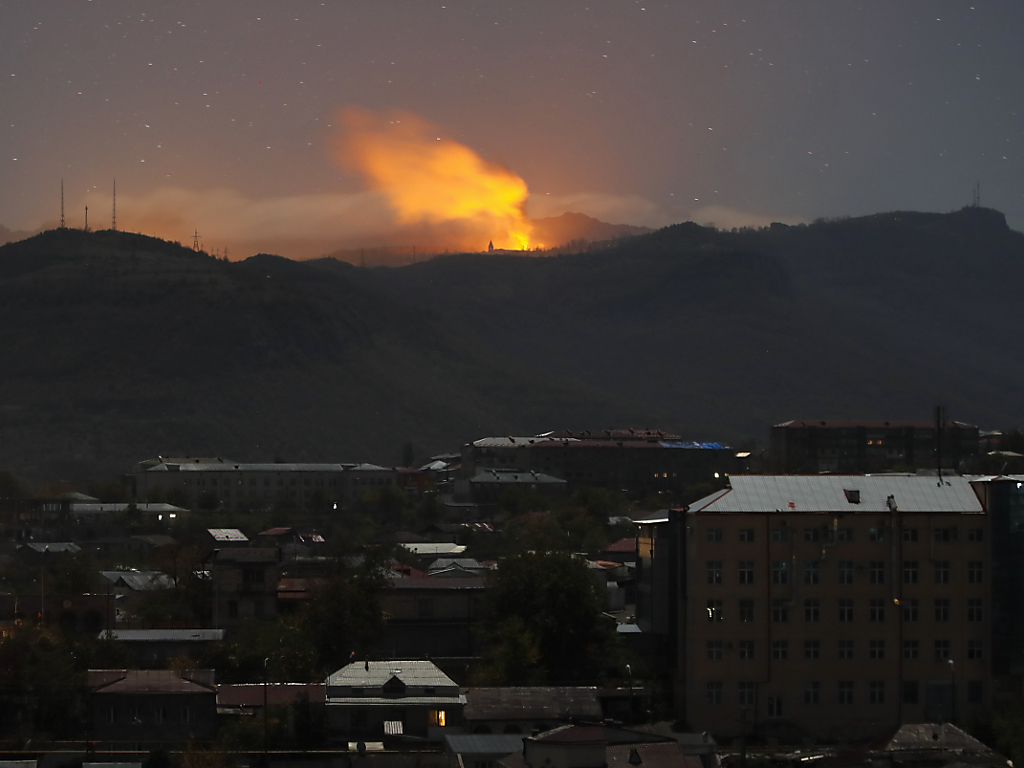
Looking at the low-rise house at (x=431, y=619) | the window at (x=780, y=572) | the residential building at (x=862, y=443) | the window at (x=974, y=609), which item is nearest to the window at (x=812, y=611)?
the window at (x=780, y=572)

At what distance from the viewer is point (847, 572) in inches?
2112

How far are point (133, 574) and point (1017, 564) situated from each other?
149 ft

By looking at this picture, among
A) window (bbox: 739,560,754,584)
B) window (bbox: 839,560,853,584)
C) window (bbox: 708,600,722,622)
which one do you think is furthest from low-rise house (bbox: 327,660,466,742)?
window (bbox: 839,560,853,584)

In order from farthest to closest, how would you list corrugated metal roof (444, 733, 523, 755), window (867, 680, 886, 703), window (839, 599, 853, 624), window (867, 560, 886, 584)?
1. window (867, 560, 886, 584)
2. window (839, 599, 853, 624)
3. window (867, 680, 886, 703)
4. corrugated metal roof (444, 733, 523, 755)

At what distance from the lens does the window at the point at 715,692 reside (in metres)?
52.3

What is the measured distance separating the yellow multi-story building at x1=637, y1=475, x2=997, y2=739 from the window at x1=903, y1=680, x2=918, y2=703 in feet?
0.10

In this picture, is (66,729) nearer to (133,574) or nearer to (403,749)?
(403,749)

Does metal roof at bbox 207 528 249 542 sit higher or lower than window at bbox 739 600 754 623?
lower

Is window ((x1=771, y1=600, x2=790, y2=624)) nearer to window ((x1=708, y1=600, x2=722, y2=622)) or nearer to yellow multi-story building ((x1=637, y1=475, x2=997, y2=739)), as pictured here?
yellow multi-story building ((x1=637, y1=475, x2=997, y2=739))

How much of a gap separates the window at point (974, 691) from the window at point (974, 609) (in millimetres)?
1955

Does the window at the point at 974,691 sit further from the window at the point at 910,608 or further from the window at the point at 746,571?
the window at the point at 746,571

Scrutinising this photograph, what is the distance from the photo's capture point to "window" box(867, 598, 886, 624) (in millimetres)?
53531

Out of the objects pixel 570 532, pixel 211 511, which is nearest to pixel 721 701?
pixel 570 532

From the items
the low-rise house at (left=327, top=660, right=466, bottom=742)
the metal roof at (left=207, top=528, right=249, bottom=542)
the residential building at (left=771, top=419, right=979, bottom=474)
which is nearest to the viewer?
the low-rise house at (left=327, top=660, right=466, bottom=742)
